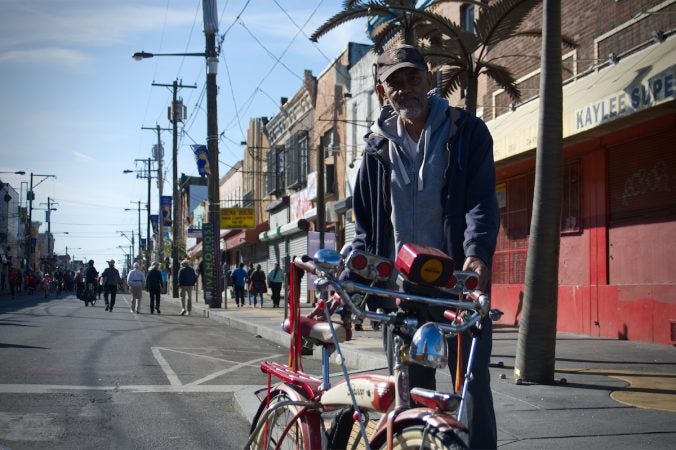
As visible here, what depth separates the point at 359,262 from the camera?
2592mm

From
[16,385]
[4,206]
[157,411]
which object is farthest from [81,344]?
[4,206]

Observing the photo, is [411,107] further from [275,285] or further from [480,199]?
[275,285]

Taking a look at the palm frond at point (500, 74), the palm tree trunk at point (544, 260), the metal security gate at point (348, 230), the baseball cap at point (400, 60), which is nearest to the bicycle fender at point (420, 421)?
the baseball cap at point (400, 60)

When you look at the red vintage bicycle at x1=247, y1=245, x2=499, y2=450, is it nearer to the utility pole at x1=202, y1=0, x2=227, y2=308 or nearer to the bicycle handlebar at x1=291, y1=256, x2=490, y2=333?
the bicycle handlebar at x1=291, y1=256, x2=490, y2=333

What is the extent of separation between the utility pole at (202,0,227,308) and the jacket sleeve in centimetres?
2201

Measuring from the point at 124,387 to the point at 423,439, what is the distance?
6.33 metres

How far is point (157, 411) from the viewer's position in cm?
682

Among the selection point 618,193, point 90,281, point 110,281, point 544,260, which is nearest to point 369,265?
point 544,260

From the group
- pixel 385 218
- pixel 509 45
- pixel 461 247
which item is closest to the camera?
pixel 461 247

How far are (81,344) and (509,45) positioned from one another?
415 inches

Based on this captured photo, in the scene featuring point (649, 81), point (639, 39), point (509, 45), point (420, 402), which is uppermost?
point (509, 45)

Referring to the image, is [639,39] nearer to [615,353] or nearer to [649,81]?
[649,81]

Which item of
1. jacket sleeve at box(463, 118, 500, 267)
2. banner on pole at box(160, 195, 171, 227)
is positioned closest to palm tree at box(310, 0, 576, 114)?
jacket sleeve at box(463, 118, 500, 267)

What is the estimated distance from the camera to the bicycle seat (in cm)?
300
